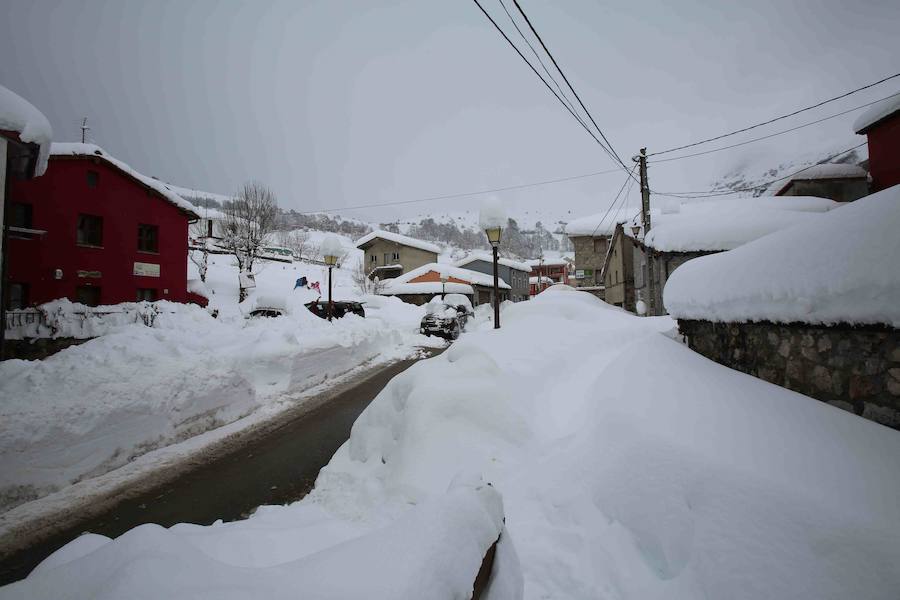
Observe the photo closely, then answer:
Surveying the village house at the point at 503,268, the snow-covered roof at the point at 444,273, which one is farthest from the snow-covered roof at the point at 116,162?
the village house at the point at 503,268

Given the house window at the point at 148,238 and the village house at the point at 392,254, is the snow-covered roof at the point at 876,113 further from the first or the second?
the village house at the point at 392,254

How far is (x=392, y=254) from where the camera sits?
47.5 meters

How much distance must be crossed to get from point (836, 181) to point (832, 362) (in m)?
21.7

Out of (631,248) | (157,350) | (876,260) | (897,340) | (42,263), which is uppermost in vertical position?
(631,248)

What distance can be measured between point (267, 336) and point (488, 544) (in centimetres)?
864

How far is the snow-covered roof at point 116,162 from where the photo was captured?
16562 mm

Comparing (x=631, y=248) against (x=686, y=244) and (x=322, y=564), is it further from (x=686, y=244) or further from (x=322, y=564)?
(x=322, y=564)

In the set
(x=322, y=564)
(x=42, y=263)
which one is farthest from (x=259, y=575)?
(x=42, y=263)

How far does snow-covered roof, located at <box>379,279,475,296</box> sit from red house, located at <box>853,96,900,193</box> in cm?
2604

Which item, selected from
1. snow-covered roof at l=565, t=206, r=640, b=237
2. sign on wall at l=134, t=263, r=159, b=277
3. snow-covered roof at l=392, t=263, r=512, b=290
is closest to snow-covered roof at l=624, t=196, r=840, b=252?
snow-covered roof at l=565, t=206, r=640, b=237

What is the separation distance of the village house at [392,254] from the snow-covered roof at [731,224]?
3458 centimetres

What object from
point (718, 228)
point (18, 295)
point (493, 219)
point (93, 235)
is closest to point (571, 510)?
point (493, 219)

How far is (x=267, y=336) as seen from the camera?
8.92 metres

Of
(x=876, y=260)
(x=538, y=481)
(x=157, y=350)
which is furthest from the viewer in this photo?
(x=157, y=350)
